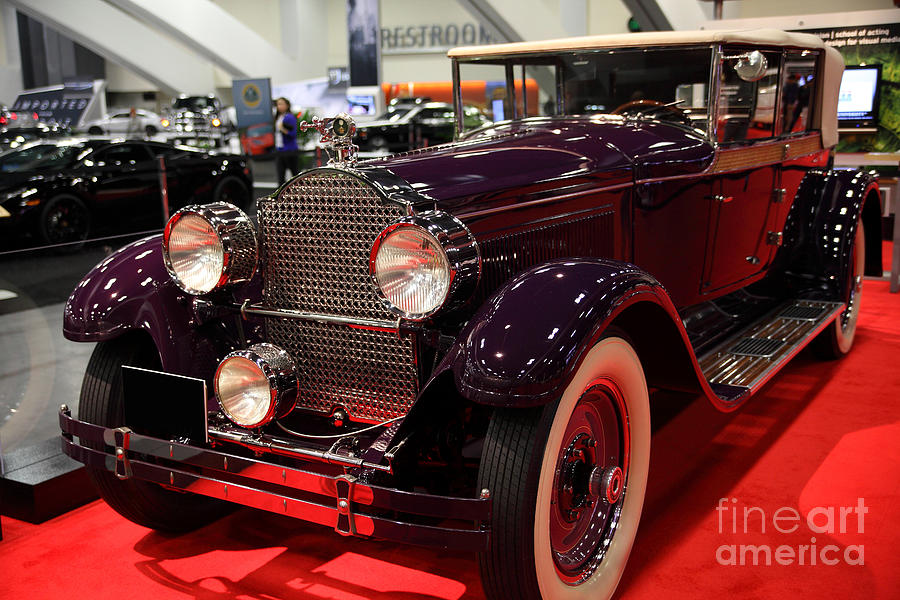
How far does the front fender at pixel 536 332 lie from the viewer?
1841mm

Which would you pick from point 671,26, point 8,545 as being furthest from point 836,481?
point 671,26

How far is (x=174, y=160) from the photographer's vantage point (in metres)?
8.44

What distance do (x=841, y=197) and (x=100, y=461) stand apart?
3.77 m

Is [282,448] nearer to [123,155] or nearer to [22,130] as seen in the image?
[123,155]

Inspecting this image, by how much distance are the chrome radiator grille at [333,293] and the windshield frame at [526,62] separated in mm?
1549

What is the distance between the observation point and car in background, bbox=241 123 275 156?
415 inches

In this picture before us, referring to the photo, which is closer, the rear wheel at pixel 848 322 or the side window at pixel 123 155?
the rear wheel at pixel 848 322

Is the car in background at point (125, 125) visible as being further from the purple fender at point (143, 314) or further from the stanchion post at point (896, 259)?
the purple fender at point (143, 314)

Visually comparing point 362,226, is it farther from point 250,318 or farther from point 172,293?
point 172,293

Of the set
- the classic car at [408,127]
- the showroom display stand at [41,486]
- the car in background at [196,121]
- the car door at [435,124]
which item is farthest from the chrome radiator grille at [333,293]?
the car in background at [196,121]

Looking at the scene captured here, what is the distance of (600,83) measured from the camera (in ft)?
11.8

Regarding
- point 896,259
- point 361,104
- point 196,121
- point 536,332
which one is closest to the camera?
point 536,332

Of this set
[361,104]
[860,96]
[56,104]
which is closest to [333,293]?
[860,96]

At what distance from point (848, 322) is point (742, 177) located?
1.42 m
